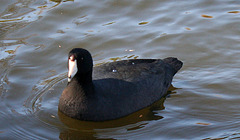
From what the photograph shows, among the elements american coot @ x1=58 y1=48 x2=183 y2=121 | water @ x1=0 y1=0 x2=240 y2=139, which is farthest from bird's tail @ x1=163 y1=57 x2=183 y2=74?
american coot @ x1=58 y1=48 x2=183 y2=121

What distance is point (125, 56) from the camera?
26.8 feet

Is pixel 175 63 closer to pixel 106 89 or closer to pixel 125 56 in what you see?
pixel 125 56

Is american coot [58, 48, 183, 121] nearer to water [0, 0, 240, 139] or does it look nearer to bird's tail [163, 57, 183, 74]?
water [0, 0, 240, 139]

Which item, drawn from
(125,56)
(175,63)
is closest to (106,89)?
(175,63)

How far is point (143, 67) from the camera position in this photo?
6957 mm

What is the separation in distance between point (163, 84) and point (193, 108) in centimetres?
73

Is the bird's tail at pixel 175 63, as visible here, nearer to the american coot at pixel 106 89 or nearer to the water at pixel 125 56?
the water at pixel 125 56

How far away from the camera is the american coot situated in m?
6.05

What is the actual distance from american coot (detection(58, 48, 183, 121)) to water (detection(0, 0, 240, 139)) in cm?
15

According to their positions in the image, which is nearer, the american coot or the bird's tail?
the american coot

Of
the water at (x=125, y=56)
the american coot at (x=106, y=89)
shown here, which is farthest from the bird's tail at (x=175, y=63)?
the american coot at (x=106, y=89)

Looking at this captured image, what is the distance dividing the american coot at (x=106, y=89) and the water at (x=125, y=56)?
0.51ft

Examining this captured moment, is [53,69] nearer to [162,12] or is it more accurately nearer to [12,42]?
[12,42]

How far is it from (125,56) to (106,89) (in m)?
2.00
